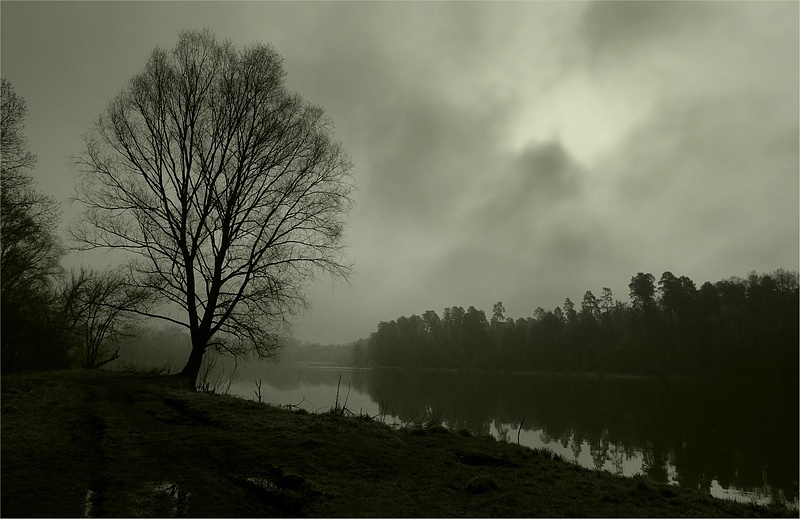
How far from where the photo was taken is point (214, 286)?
13.8 m

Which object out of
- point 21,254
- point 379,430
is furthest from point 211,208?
point 21,254

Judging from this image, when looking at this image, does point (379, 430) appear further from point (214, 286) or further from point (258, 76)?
point (258, 76)

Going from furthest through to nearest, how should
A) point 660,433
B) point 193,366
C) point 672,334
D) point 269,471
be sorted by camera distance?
point 672,334
point 660,433
point 193,366
point 269,471

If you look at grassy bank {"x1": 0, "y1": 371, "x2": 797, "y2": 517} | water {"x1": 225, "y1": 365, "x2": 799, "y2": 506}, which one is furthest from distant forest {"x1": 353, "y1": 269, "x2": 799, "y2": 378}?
grassy bank {"x1": 0, "y1": 371, "x2": 797, "y2": 517}

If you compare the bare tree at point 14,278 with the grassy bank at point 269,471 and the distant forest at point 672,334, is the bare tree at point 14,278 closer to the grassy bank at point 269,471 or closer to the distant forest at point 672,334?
the grassy bank at point 269,471

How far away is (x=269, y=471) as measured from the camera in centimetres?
573

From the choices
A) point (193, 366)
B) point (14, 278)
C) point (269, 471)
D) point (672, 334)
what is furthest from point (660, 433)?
point (672, 334)

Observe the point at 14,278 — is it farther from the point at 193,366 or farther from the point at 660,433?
the point at 660,433

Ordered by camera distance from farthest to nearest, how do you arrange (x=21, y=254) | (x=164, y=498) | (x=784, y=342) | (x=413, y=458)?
(x=784, y=342) → (x=21, y=254) → (x=413, y=458) → (x=164, y=498)

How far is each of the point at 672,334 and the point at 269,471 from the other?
87798 millimetres

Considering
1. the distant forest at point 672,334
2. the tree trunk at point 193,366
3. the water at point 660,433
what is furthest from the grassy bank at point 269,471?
the distant forest at point 672,334

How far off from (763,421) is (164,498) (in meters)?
33.7

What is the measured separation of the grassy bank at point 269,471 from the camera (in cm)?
469

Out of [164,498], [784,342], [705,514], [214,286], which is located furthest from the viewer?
[784,342]
